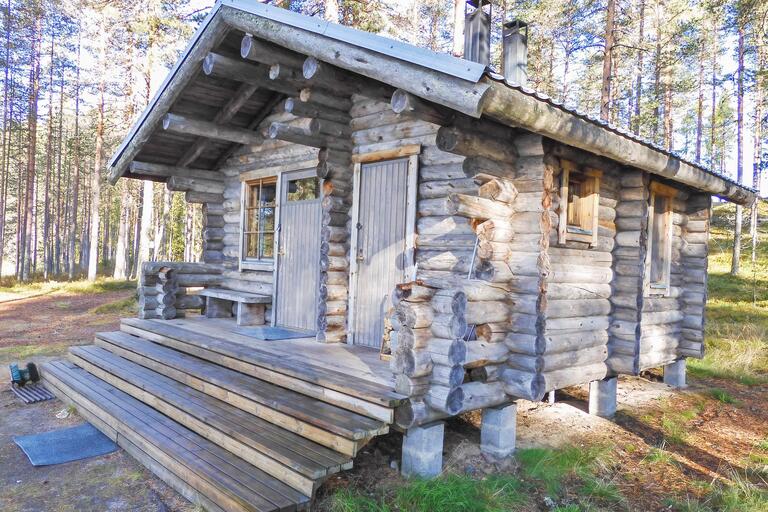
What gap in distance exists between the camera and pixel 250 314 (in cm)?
758

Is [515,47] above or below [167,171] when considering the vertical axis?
above

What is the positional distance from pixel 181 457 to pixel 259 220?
15.3 ft

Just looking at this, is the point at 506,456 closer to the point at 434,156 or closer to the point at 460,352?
the point at 460,352

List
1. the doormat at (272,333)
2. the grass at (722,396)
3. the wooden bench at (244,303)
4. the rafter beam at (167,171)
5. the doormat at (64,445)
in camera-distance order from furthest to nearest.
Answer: the rafter beam at (167,171), the wooden bench at (244,303), the grass at (722,396), the doormat at (272,333), the doormat at (64,445)

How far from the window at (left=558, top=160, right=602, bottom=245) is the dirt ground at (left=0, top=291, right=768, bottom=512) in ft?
7.46

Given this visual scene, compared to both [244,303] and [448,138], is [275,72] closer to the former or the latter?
[448,138]

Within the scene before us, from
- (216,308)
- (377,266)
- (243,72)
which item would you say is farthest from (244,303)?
(243,72)

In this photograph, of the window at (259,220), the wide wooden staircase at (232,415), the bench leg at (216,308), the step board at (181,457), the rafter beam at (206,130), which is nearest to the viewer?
the step board at (181,457)

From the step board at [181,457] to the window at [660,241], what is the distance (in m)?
6.02

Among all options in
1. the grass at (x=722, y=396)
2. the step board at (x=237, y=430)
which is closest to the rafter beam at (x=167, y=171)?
the step board at (x=237, y=430)

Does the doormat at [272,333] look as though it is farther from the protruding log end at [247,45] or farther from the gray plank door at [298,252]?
the protruding log end at [247,45]

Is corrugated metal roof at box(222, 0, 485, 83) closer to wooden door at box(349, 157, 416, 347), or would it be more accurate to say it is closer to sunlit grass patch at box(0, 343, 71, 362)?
wooden door at box(349, 157, 416, 347)

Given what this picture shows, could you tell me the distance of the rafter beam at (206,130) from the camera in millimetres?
6875

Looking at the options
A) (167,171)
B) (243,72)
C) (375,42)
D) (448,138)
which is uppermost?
(243,72)
